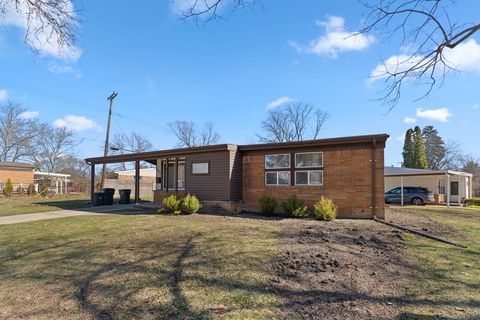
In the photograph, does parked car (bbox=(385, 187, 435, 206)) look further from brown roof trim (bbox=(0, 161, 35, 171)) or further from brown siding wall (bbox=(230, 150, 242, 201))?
brown roof trim (bbox=(0, 161, 35, 171))

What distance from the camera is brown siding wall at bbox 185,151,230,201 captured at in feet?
45.3

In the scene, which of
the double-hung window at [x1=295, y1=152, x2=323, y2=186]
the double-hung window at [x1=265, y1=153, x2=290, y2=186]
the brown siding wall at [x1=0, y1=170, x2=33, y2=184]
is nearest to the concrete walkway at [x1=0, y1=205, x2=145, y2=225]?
the double-hung window at [x1=265, y1=153, x2=290, y2=186]

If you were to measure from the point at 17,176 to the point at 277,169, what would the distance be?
112 ft

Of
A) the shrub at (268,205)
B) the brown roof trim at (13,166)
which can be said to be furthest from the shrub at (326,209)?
the brown roof trim at (13,166)

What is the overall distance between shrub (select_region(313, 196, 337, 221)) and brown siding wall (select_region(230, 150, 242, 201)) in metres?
3.79

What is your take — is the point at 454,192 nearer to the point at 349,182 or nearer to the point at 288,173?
the point at 349,182

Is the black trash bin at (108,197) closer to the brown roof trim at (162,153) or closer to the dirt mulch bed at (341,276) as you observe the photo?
the brown roof trim at (162,153)

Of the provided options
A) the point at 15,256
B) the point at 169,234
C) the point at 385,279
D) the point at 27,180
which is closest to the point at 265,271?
the point at 385,279

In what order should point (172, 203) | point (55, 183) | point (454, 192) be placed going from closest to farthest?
point (172, 203) < point (454, 192) < point (55, 183)

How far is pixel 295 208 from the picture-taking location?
12.0m

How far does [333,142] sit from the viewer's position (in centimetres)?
1186

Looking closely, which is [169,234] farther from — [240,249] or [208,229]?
[240,249]

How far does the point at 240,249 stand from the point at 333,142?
6.92 metres

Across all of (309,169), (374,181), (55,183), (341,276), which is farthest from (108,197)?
(55,183)
